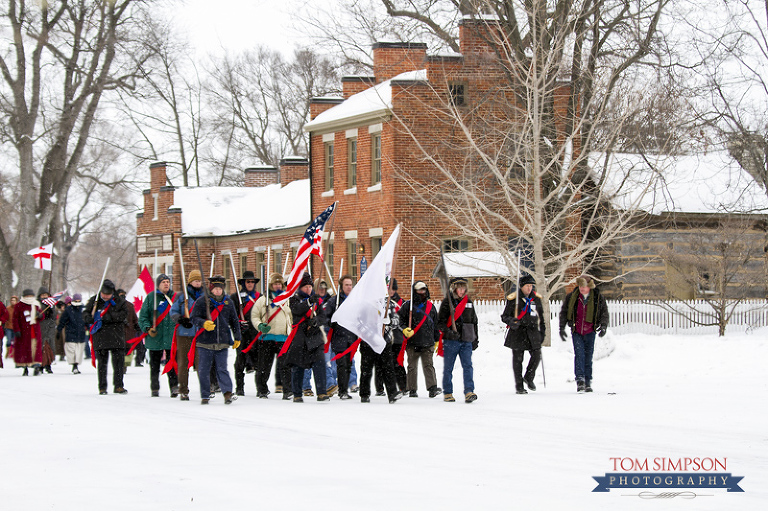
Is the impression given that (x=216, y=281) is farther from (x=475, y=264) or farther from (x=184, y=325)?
(x=475, y=264)

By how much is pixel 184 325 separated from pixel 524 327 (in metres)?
5.14

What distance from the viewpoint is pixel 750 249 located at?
27344 mm

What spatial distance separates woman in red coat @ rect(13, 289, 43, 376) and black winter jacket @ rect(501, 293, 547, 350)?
34.1ft

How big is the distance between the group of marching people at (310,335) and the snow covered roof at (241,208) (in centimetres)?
2018

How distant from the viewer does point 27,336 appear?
902 inches

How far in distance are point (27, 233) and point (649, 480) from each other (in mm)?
33776

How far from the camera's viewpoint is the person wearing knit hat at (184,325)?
1623 cm

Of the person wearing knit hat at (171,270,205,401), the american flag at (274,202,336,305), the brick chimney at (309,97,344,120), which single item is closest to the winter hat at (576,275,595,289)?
the american flag at (274,202,336,305)

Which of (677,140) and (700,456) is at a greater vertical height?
(677,140)

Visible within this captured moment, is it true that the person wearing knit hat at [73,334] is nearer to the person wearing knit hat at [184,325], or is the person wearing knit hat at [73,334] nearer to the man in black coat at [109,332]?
the man in black coat at [109,332]

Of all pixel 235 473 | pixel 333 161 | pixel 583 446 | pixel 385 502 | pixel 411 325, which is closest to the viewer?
pixel 385 502

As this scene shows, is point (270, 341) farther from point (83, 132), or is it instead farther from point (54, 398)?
point (83, 132)

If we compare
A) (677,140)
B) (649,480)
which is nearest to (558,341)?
(677,140)

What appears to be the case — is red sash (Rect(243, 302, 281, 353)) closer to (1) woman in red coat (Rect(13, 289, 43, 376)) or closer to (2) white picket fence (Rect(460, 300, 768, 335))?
(1) woman in red coat (Rect(13, 289, 43, 376))
